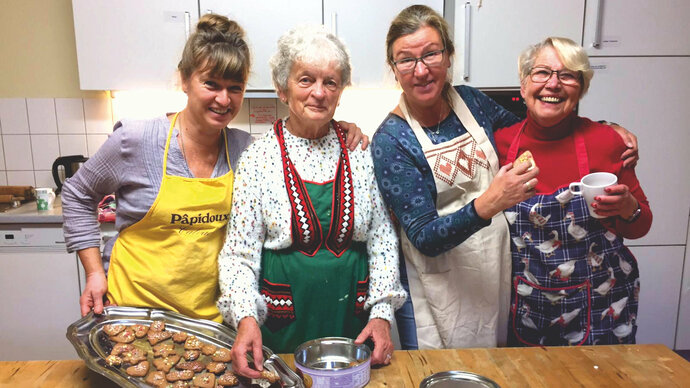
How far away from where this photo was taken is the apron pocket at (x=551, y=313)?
1.29 m

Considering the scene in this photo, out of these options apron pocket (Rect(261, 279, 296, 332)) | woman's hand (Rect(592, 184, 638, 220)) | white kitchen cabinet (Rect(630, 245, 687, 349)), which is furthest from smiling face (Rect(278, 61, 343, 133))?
white kitchen cabinet (Rect(630, 245, 687, 349))

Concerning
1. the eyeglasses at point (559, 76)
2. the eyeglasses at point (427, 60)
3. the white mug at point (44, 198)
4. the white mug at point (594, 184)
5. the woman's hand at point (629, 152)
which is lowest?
the white mug at point (44, 198)

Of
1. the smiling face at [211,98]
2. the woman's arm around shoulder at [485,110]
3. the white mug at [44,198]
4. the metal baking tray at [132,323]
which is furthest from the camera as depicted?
the white mug at [44,198]

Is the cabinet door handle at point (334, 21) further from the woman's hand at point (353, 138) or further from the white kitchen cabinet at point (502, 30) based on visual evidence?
the woman's hand at point (353, 138)

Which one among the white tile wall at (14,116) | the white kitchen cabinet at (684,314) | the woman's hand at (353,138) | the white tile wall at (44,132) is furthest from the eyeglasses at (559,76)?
the white tile wall at (14,116)

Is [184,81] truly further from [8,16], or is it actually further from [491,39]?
[8,16]

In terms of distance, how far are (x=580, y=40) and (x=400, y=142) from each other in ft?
4.85

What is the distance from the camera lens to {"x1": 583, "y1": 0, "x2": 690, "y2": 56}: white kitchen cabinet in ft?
7.16

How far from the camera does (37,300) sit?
89.8 inches

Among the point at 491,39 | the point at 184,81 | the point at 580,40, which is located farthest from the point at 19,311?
the point at 580,40

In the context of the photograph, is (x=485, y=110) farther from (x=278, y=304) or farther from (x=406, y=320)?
(x=278, y=304)

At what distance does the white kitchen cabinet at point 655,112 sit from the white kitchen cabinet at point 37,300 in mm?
2489

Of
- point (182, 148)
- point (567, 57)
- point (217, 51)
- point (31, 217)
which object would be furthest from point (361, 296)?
point (31, 217)

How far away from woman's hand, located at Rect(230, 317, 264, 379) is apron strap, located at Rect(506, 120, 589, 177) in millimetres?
801
